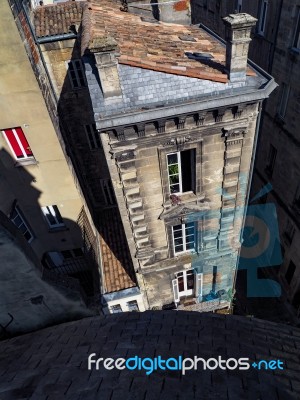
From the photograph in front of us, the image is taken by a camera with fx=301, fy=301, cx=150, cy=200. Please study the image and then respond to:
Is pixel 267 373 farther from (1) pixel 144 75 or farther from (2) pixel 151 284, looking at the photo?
(2) pixel 151 284

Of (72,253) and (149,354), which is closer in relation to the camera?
(149,354)

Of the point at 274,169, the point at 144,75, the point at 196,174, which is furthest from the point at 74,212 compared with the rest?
the point at 274,169

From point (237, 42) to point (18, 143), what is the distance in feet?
32.3

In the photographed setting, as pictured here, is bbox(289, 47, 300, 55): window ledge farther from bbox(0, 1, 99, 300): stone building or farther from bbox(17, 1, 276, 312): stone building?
bbox(0, 1, 99, 300): stone building

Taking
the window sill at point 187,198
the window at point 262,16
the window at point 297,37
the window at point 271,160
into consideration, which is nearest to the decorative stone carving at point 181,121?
the window sill at point 187,198

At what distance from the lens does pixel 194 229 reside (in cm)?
1534

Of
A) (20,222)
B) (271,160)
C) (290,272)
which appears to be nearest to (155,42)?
(20,222)

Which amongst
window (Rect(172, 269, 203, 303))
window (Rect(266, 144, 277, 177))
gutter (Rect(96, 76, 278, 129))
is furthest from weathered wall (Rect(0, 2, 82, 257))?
window (Rect(266, 144, 277, 177))

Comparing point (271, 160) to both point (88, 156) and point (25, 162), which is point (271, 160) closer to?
point (88, 156)

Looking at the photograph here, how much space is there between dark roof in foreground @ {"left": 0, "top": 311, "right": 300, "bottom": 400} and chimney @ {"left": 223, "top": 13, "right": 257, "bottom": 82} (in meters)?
8.72

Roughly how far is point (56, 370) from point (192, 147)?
8.90m

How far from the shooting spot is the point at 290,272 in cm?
2034

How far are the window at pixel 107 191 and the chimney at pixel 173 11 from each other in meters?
10.7

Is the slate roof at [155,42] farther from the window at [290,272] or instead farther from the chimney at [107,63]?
the window at [290,272]
